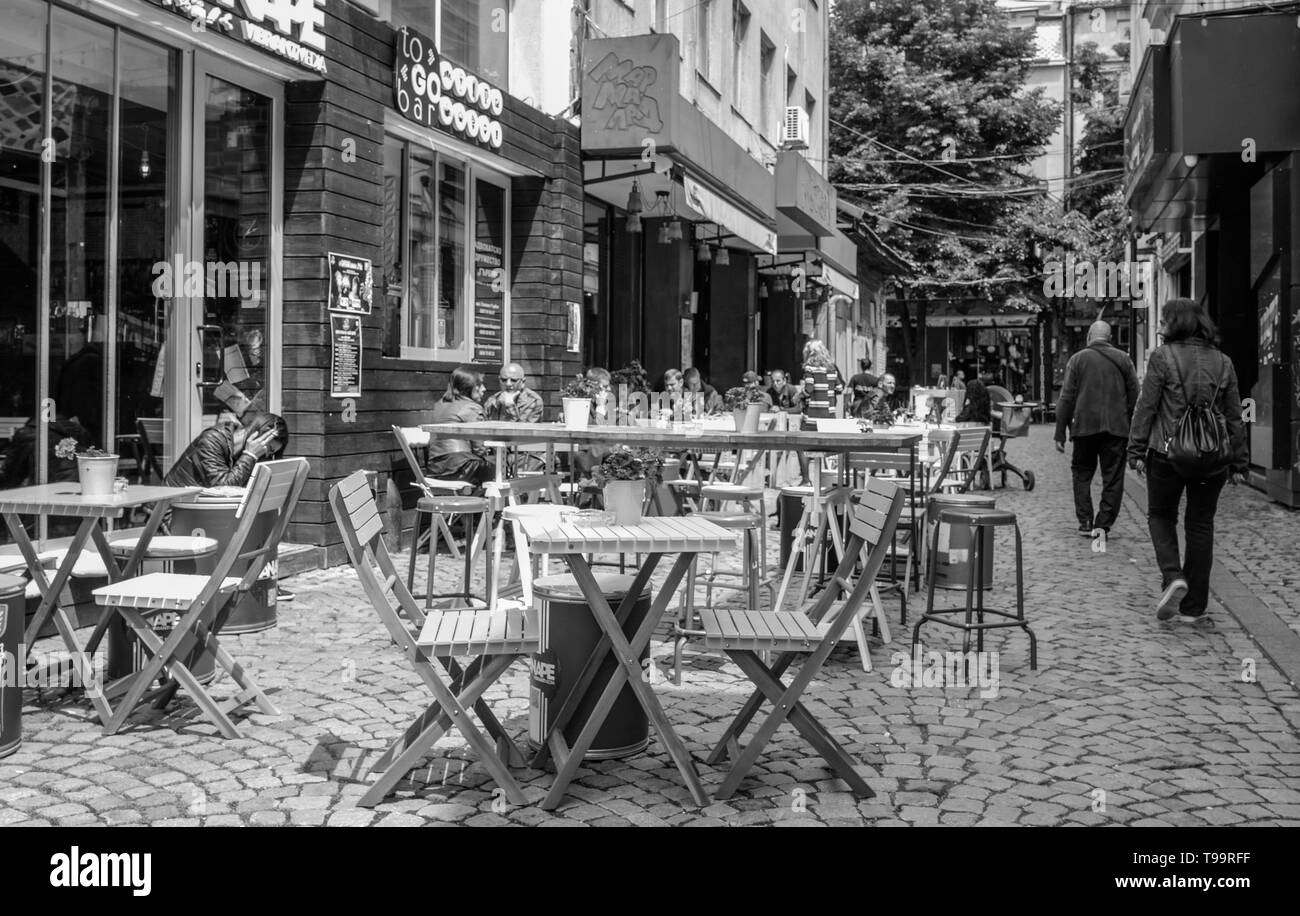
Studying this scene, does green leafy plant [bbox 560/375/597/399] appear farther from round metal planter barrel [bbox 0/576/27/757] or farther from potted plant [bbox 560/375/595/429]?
round metal planter barrel [bbox 0/576/27/757]

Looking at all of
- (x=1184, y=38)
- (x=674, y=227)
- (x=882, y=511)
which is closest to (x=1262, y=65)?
(x=1184, y=38)

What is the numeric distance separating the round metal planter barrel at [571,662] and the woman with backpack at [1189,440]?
13.2 ft

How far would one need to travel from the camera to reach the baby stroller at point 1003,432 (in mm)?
15859

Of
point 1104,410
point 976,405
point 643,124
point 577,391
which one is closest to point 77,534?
point 577,391

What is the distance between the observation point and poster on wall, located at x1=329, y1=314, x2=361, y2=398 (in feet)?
29.7

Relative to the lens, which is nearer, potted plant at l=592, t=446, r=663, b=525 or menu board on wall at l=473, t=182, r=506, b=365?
potted plant at l=592, t=446, r=663, b=525

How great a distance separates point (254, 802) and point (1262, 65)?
12.4m

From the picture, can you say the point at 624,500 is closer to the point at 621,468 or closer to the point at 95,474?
the point at 621,468

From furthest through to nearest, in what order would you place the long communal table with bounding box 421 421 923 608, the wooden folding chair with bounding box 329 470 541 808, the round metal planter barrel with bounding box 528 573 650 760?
the long communal table with bounding box 421 421 923 608, the round metal planter barrel with bounding box 528 573 650 760, the wooden folding chair with bounding box 329 470 541 808

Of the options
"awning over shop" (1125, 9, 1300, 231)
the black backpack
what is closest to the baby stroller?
"awning over shop" (1125, 9, 1300, 231)

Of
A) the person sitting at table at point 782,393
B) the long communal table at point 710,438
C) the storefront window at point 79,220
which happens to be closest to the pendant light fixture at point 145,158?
the storefront window at point 79,220

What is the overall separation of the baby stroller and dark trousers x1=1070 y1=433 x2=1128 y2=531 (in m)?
3.96

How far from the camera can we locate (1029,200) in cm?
3844
